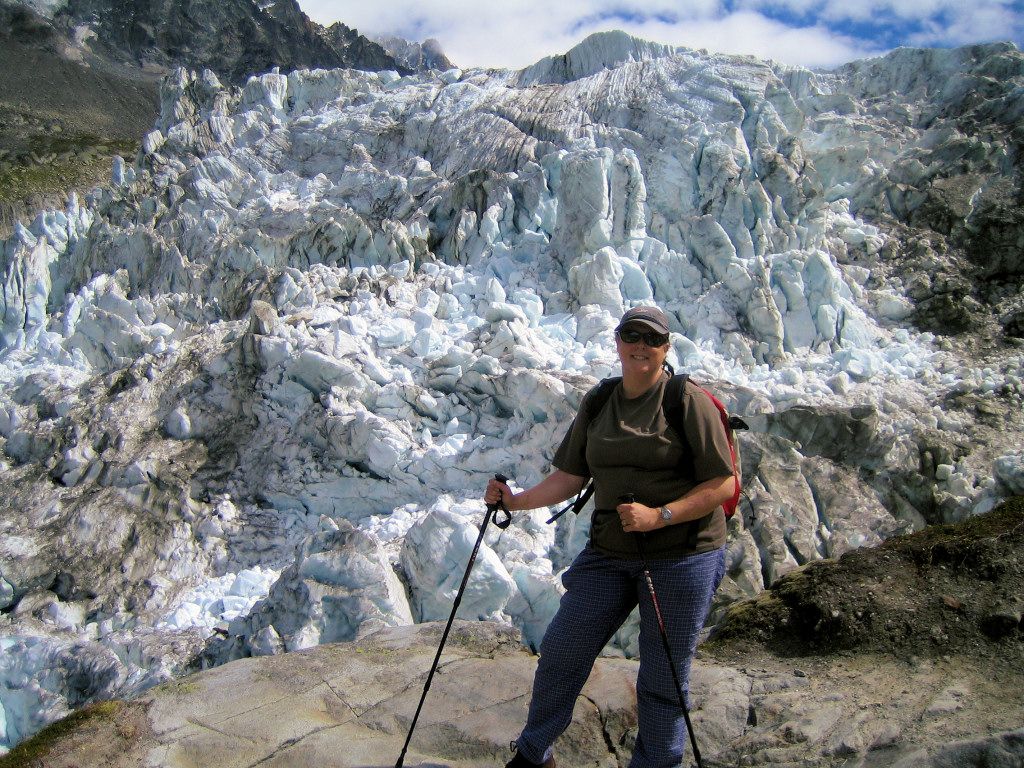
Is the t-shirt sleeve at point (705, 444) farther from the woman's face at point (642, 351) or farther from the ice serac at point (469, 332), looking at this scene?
the ice serac at point (469, 332)

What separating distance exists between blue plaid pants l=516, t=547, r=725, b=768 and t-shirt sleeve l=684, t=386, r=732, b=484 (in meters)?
0.37

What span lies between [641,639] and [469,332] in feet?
33.8

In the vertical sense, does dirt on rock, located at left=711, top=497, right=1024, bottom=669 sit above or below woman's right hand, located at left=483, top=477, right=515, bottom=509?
below

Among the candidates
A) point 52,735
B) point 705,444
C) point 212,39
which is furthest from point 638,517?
point 212,39

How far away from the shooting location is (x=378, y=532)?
10086 mm

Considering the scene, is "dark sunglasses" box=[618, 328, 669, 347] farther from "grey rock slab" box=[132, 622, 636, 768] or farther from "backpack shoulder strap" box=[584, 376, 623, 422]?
"grey rock slab" box=[132, 622, 636, 768]

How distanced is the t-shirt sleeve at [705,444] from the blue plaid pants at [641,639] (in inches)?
14.7

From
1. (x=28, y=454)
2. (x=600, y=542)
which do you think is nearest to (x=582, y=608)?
(x=600, y=542)

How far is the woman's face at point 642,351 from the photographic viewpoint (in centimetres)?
298

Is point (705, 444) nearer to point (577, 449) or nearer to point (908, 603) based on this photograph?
point (577, 449)

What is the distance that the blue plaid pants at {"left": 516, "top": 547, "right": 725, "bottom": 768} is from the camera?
2904 mm

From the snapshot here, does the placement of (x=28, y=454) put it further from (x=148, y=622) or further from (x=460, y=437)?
(x=460, y=437)

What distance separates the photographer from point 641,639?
3.02 metres

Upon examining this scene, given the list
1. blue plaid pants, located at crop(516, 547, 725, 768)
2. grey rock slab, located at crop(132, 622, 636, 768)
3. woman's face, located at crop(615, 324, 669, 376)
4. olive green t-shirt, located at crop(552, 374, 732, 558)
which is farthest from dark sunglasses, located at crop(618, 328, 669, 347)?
grey rock slab, located at crop(132, 622, 636, 768)
